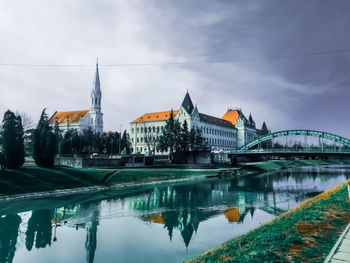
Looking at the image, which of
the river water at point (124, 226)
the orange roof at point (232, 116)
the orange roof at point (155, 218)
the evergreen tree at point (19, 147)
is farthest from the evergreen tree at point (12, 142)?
the orange roof at point (232, 116)

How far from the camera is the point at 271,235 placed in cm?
1126

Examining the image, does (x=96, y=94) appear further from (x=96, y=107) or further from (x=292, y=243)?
(x=292, y=243)

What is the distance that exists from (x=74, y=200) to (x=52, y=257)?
15362mm

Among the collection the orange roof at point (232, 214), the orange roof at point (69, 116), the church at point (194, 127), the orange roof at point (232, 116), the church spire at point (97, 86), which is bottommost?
the orange roof at point (232, 214)

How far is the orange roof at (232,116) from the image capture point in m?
127

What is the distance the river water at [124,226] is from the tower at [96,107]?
80207 millimetres

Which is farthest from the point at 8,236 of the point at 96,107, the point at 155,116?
the point at 96,107

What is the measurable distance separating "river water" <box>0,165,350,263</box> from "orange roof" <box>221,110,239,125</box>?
10038cm

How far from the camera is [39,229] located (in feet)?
58.0

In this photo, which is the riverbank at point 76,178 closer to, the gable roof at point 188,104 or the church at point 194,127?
the church at point 194,127

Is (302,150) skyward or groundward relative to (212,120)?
groundward

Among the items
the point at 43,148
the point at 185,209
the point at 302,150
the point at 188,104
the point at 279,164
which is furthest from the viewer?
the point at 188,104

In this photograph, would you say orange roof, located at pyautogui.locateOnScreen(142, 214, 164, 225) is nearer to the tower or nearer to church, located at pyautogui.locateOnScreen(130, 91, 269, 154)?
church, located at pyautogui.locateOnScreen(130, 91, 269, 154)

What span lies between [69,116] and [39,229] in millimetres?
97096
